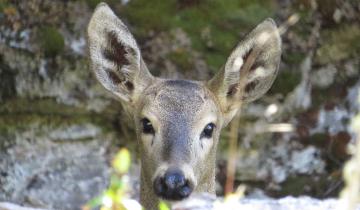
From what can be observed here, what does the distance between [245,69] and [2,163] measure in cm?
344

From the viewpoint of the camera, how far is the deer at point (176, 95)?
5.52 metres

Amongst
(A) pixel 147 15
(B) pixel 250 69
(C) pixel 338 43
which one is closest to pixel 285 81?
(C) pixel 338 43

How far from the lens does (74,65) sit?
28.6ft

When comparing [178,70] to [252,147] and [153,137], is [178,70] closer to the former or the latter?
[252,147]

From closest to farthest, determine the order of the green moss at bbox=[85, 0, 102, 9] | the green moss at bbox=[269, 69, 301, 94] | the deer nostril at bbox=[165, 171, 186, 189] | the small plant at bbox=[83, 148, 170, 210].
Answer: the small plant at bbox=[83, 148, 170, 210] < the deer nostril at bbox=[165, 171, 186, 189] < the green moss at bbox=[85, 0, 102, 9] < the green moss at bbox=[269, 69, 301, 94]

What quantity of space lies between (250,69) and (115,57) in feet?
Answer: 3.23

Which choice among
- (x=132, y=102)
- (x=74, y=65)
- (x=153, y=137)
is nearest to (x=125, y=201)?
(x=153, y=137)

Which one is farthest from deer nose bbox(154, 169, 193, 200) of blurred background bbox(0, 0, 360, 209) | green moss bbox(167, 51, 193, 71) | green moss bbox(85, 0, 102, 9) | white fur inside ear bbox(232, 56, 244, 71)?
green moss bbox(85, 0, 102, 9)

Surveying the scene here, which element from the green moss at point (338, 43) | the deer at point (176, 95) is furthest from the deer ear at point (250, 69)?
the green moss at point (338, 43)

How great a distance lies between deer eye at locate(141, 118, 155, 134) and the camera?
573 cm

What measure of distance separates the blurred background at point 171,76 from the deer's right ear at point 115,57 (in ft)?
7.98

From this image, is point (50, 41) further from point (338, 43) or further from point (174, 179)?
point (174, 179)

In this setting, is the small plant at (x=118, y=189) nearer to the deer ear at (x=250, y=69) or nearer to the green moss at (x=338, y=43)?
the deer ear at (x=250, y=69)

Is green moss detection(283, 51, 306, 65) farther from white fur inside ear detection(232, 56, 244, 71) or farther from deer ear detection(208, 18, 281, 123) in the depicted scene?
white fur inside ear detection(232, 56, 244, 71)
